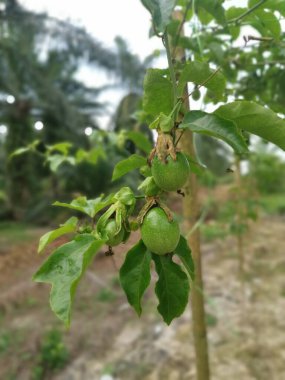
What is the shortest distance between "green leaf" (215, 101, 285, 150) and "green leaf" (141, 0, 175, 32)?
0.32ft

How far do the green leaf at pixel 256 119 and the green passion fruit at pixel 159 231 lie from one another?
4.7 inches

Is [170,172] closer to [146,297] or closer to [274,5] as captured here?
[274,5]

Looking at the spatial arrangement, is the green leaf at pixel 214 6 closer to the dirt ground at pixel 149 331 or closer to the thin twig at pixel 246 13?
the thin twig at pixel 246 13

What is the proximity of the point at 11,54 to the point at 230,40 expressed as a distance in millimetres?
5489

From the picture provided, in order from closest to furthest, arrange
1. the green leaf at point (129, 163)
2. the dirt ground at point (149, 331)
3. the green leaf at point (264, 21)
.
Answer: the green leaf at point (129, 163), the green leaf at point (264, 21), the dirt ground at point (149, 331)

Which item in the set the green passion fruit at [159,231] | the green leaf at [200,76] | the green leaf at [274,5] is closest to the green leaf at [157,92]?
the green leaf at [200,76]

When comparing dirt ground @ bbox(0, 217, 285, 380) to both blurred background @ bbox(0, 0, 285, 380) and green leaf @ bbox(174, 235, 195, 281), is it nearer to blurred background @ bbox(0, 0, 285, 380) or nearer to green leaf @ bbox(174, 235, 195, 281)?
blurred background @ bbox(0, 0, 285, 380)

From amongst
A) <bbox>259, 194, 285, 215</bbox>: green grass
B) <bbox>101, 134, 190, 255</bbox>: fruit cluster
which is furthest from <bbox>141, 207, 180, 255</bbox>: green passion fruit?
<bbox>259, 194, 285, 215</bbox>: green grass

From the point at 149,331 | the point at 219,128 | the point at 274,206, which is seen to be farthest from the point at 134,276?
the point at 274,206

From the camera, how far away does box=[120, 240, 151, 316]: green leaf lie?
1.35ft

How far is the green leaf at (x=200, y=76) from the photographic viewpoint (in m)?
0.38

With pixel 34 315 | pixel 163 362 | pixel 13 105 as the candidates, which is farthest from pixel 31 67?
pixel 163 362

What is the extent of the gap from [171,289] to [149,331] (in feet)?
5.26

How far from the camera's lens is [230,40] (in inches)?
27.7
